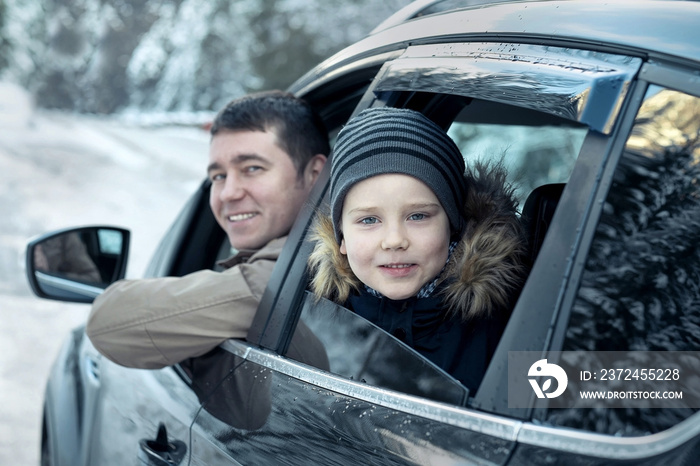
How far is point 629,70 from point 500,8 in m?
0.47

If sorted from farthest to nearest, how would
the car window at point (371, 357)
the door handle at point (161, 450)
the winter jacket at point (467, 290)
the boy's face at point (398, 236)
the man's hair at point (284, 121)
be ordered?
the man's hair at point (284, 121), the door handle at point (161, 450), the boy's face at point (398, 236), the winter jacket at point (467, 290), the car window at point (371, 357)

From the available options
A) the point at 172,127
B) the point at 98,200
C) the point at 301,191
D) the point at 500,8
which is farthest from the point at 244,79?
the point at 500,8

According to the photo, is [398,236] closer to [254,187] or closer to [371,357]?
[371,357]

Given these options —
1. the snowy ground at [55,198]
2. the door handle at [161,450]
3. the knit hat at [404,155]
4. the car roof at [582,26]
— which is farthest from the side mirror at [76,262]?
the car roof at [582,26]

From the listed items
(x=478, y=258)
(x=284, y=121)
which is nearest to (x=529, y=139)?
(x=284, y=121)

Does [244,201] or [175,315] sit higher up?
[244,201]

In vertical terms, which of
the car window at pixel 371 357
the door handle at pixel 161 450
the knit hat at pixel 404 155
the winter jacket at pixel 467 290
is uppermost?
the knit hat at pixel 404 155

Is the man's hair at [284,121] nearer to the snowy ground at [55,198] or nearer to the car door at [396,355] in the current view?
the car door at [396,355]

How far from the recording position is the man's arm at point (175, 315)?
1.91 metres

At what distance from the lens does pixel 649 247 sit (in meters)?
1.14

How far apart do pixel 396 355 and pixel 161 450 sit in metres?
0.75

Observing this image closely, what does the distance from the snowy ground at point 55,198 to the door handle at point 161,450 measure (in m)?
1.09

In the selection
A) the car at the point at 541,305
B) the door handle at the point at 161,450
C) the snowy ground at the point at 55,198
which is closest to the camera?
the car at the point at 541,305

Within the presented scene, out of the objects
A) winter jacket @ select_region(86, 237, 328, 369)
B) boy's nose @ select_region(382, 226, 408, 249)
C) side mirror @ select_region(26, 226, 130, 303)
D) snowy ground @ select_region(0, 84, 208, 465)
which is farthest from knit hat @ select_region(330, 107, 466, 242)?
snowy ground @ select_region(0, 84, 208, 465)
